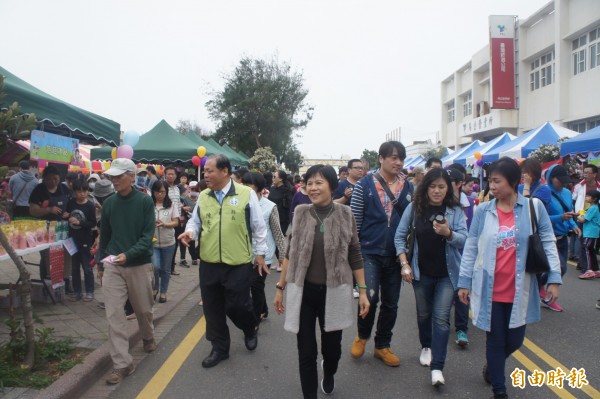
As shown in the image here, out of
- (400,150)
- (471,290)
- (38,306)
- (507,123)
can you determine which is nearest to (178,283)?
(38,306)

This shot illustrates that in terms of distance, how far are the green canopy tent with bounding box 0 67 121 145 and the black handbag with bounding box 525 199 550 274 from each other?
5.06m

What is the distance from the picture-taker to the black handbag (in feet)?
10.6

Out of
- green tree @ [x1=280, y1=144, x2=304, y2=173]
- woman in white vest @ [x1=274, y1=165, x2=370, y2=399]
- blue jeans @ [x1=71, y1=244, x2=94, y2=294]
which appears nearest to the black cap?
woman in white vest @ [x1=274, y1=165, x2=370, y2=399]

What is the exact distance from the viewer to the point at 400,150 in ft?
13.9

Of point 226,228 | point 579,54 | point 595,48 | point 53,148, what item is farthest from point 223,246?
point 579,54

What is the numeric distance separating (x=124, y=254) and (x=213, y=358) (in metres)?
1.25

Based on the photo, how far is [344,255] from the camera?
130 inches

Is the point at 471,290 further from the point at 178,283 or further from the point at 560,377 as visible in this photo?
the point at 178,283

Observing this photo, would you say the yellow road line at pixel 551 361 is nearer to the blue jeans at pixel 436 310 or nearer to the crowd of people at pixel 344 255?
the crowd of people at pixel 344 255

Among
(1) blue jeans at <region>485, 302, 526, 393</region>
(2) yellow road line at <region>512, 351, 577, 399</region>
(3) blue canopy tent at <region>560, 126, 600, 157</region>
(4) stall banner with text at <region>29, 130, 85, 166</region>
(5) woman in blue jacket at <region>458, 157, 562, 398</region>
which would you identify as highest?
(3) blue canopy tent at <region>560, 126, 600, 157</region>

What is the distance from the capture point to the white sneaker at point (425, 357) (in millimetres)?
4181

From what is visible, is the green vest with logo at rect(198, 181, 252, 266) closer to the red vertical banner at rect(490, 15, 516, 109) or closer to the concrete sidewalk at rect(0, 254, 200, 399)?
the concrete sidewalk at rect(0, 254, 200, 399)

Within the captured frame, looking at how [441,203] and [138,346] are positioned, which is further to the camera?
[138,346]

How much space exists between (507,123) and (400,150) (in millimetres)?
29826
